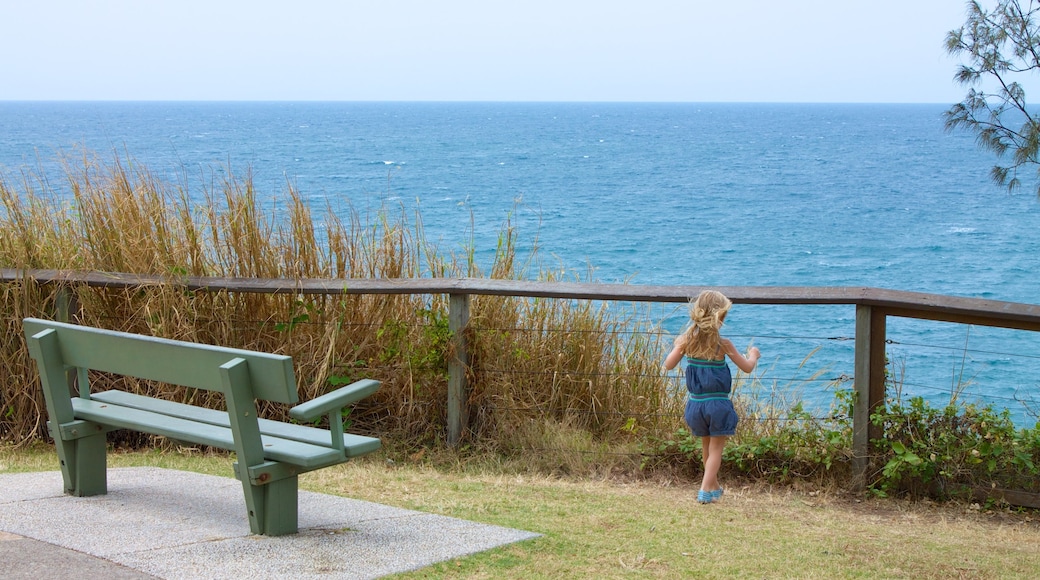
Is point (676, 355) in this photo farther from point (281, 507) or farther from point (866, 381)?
point (281, 507)

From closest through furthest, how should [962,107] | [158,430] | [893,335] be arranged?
1. [158,430]
2. [962,107]
3. [893,335]

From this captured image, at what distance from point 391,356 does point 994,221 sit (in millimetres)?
47254

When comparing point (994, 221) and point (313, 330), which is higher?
point (313, 330)

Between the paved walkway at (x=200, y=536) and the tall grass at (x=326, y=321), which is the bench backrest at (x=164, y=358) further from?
the tall grass at (x=326, y=321)

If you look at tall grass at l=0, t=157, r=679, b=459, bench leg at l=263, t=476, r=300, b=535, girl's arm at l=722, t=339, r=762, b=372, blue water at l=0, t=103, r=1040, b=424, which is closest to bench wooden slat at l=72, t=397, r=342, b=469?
bench leg at l=263, t=476, r=300, b=535

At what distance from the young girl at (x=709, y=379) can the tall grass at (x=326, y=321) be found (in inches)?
37.8

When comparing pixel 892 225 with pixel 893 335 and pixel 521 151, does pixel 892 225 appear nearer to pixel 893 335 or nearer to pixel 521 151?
pixel 893 335

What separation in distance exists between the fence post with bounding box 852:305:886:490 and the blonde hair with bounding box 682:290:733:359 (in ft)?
2.63

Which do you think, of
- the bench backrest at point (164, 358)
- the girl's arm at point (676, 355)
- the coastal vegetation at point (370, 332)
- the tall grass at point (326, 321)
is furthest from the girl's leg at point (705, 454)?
the bench backrest at point (164, 358)

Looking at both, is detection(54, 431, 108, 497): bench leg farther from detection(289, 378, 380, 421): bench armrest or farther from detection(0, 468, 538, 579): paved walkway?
detection(289, 378, 380, 421): bench armrest

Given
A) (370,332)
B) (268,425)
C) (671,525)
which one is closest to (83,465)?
(268,425)

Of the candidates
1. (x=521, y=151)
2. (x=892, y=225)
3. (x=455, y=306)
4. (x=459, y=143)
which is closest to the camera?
(x=455, y=306)

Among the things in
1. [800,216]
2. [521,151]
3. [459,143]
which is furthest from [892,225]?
[459,143]

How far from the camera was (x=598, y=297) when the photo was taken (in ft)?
18.9
